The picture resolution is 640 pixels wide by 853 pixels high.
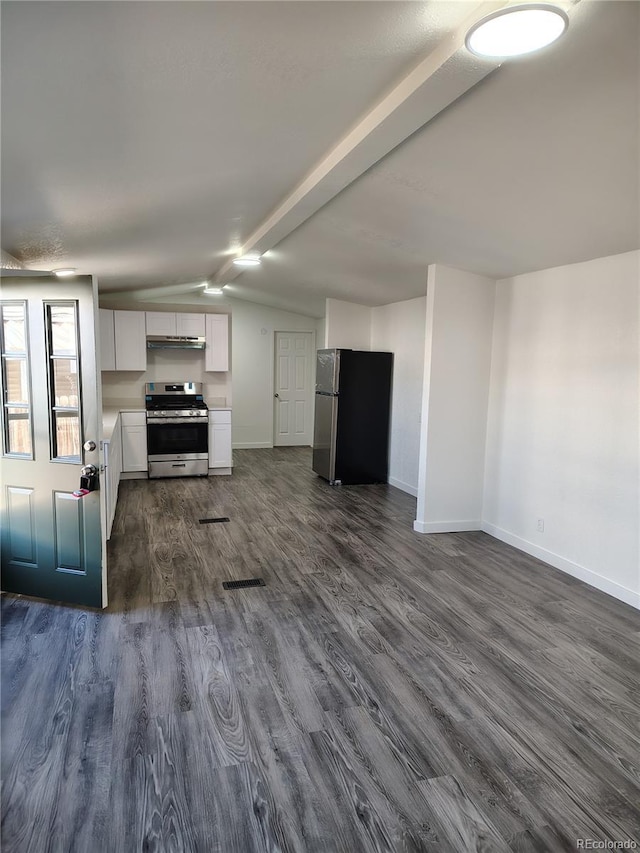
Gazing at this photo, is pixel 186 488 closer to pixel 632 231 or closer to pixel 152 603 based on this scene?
pixel 152 603

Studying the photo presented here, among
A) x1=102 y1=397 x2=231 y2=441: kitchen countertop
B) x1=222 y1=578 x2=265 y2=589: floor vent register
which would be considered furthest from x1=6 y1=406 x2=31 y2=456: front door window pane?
x1=102 y1=397 x2=231 y2=441: kitchen countertop

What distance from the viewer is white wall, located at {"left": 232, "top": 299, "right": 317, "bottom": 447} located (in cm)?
897

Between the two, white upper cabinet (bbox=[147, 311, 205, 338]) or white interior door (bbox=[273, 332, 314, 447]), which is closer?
white upper cabinet (bbox=[147, 311, 205, 338])

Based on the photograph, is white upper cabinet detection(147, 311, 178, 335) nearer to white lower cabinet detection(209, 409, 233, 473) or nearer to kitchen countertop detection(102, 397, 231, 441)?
kitchen countertop detection(102, 397, 231, 441)

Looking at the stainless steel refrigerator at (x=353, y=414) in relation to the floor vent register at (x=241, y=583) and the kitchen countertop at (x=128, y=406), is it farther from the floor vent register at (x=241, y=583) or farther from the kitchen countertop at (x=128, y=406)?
the floor vent register at (x=241, y=583)

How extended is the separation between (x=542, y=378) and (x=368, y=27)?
3.21 metres

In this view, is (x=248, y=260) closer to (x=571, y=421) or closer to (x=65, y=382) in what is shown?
(x=65, y=382)

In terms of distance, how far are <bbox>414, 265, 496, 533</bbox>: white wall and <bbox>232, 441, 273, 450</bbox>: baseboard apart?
478 cm

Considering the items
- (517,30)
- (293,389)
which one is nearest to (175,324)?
(293,389)

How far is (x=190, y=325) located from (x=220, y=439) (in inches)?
62.1

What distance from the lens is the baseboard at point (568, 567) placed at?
3524mm

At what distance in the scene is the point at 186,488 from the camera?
21.0 feet

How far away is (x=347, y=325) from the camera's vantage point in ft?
24.2

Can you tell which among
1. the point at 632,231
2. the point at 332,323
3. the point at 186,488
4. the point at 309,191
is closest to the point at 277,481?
the point at 186,488
